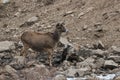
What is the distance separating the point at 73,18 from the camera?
29.2m

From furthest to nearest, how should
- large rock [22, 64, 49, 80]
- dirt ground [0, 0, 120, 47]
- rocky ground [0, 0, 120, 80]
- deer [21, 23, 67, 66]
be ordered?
1. dirt ground [0, 0, 120, 47]
2. deer [21, 23, 67, 66]
3. rocky ground [0, 0, 120, 80]
4. large rock [22, 64, 49, 80]

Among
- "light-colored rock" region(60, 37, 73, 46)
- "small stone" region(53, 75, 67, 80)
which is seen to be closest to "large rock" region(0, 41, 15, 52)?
"light-colored rock" region(60, 37, 73, 46)

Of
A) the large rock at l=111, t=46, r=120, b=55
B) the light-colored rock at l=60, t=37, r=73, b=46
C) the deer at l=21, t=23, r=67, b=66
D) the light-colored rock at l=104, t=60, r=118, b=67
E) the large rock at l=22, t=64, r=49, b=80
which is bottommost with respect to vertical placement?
the large rock at l=111, t=46, r=120, b=55

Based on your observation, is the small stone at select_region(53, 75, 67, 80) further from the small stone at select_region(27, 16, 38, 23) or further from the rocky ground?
the small stone at select_region(27, 16, 38, 23)

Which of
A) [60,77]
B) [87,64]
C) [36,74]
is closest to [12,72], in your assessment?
[36,74]

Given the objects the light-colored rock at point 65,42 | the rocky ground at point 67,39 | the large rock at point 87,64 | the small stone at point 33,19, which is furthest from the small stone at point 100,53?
the small stone at point 33,19

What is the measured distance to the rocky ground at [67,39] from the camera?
19.2 m

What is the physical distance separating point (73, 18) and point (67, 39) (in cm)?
327

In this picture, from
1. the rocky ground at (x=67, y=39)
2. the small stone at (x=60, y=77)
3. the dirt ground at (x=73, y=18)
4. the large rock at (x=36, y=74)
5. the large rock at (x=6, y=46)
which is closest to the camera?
the large rock at (x=36, y=74)

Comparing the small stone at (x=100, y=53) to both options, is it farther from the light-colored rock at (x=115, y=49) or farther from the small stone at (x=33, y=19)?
the small stone at (x=33, y=19)

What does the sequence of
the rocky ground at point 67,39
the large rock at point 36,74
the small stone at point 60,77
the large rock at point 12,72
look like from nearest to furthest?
the large rock at point 36,74 < the small stone at point 60,77 < the large rock at point 12,72 < the rocky ground at point 67,39

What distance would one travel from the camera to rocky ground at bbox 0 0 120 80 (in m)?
19.2

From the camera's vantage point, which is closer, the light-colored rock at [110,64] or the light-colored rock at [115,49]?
the light-colored rock at [110,64]

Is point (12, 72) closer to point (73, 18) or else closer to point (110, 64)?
point (110, 64)
